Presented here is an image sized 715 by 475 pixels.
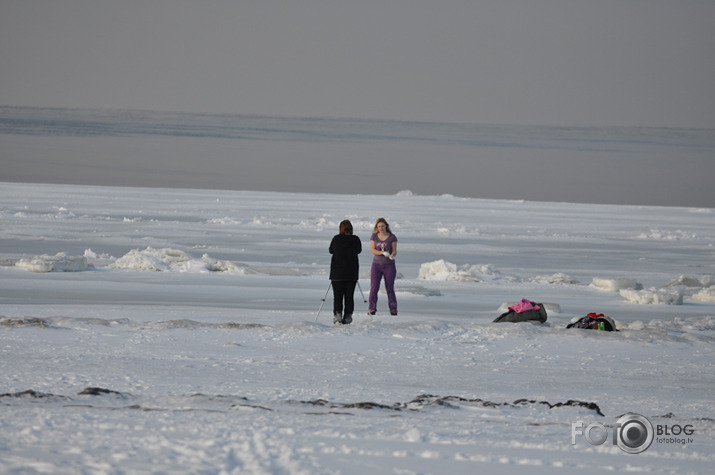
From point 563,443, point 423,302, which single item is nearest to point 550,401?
point 563,443

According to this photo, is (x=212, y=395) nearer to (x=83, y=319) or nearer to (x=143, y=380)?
(x=143, y=380)

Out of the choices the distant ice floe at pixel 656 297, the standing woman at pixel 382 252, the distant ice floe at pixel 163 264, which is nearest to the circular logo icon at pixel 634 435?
the standing woman at pixel 382 252

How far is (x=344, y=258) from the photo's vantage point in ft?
33.0

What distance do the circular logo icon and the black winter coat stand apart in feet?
15.1

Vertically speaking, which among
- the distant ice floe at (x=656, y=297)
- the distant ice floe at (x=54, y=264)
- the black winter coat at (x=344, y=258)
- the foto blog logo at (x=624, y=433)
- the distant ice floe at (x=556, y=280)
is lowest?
the foto blog logo at (x=624, y=433)

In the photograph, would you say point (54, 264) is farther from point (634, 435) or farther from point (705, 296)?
point (634, 435)

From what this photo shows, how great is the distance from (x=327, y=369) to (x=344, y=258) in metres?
2.47

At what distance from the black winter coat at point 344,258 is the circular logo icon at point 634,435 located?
15.1ft

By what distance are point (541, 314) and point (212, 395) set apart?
18.9ft

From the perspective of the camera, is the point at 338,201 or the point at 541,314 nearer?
the point at 541,314

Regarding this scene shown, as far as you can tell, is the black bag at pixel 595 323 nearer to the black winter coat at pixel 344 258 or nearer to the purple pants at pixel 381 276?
the purple pants at pixel 381 276

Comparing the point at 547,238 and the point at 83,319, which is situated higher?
the point at 547,238

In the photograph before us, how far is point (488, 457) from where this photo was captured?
518 cm

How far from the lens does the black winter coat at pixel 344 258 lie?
1007 cm
